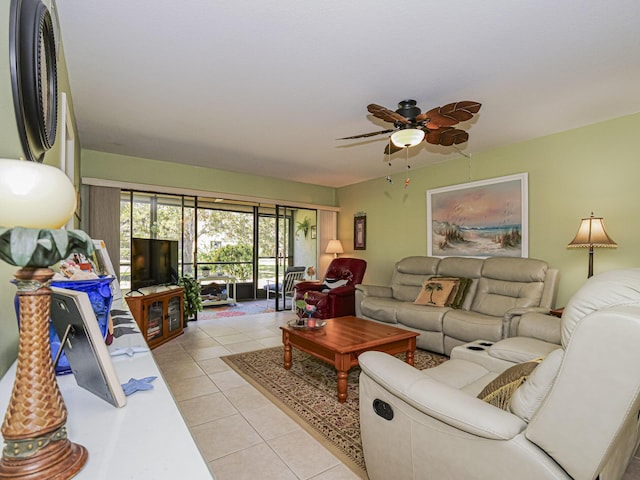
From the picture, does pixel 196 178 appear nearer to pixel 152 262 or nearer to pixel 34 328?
pixel 152 262

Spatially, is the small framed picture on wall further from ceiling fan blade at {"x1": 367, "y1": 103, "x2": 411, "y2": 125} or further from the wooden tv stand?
ceiling fan blade at {"x1": 367, "y1": 103, "x2": 411, "y2": 125}

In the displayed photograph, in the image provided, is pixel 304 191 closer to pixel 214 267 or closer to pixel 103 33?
pixel 214 267

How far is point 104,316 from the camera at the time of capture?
1060 millimetres

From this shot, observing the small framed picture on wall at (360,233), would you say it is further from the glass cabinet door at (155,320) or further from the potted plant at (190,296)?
the glass cabinet door at (155,320)

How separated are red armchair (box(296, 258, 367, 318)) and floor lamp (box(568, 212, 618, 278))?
2.82m

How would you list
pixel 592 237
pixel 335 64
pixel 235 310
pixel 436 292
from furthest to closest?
pixel 235 310
pixel 436 292
pixel 592 237
pixel 335 64

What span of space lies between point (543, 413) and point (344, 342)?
1833 mm

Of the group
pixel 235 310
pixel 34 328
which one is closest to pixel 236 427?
pixel 34 328

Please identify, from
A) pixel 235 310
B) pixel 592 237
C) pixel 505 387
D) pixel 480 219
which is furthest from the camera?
pixel 235 310

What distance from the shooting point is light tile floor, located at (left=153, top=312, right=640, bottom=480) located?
1.80m

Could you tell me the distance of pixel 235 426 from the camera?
7.29 ft

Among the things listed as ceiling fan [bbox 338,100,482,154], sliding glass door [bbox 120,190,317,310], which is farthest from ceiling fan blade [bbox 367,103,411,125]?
sliding glass door [bbox 120,190,317,310]

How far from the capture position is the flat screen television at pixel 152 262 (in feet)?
13.2

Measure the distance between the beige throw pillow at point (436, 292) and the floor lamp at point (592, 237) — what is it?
1.31 m
